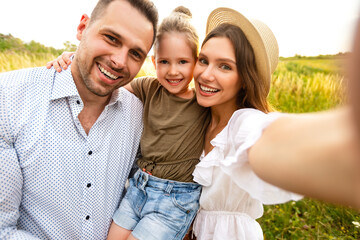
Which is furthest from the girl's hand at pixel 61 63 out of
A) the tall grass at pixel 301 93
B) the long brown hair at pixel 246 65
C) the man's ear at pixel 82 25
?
the tall grass at pixel 301 93

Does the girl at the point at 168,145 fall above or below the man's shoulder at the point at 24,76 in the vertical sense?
below

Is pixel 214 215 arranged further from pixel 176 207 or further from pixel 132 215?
pixel 132 215

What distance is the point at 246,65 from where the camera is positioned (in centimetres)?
196

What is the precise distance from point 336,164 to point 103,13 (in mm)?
1828

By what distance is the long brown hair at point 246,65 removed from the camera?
1.96 metres

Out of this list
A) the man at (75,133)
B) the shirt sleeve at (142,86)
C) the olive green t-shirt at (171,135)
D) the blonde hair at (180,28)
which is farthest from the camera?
the shirt sleeve at (142,86)

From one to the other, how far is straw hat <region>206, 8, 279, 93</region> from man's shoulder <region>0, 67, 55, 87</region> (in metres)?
1.44

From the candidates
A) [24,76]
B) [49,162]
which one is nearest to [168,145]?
[49,162]

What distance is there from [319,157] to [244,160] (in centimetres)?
49

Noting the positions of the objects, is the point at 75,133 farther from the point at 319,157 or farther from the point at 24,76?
the point at 319,157

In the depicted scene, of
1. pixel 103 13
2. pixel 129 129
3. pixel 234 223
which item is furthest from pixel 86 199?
pixel 103 13

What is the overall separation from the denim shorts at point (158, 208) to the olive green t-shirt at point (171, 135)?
0.08 m

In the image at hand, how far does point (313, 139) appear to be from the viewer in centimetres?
55

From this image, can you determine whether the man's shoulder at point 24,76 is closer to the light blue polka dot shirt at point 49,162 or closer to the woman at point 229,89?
the light blue polka dot shirt at point 49,162
